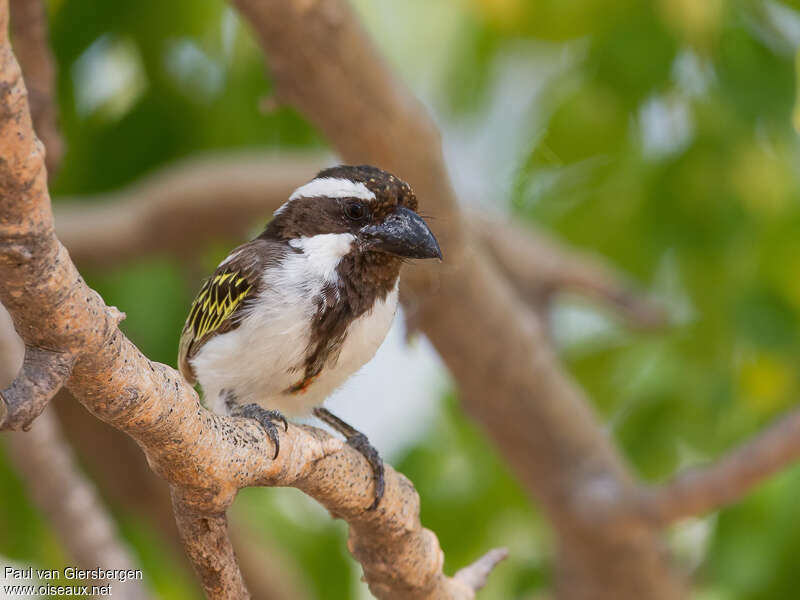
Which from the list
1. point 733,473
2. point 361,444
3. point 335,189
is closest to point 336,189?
point 335,189

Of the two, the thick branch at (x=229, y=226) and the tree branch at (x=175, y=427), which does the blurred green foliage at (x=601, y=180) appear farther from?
the tree branch at (x=175, y=427)

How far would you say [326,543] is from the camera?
15.5ft

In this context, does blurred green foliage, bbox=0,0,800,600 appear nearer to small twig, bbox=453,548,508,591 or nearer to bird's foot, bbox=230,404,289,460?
small twig, bbox=453,548,508,591

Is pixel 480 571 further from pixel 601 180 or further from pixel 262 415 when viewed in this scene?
pixel 601 180

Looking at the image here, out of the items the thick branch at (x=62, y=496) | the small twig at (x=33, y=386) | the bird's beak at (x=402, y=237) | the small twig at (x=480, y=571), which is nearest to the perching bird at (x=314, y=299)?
the bird's beak at (x=402, y=237)

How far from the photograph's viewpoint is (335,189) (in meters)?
2.45

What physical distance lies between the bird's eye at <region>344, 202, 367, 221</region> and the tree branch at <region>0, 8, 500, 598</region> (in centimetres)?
53

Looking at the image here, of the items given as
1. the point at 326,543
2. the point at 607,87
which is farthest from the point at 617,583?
the point at 607,87

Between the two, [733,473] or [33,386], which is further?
[733,473]

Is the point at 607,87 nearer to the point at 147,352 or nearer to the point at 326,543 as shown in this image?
the point at 147,352

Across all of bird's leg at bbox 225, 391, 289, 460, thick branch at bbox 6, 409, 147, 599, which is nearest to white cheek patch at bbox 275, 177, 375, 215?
bird's leg at bbox 225, 391, 289, 460

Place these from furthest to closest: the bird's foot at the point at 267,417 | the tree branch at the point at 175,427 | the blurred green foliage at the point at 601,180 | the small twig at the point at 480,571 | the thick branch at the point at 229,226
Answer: the thick branch at the point at 229,226 → the blurred green foliage at the point at 601,180 → the small twig at the point at 480,571 → the bird's foot at the point at 267,417 → the tree branch at the point at 175,427

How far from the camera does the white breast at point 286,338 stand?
230 centimetres

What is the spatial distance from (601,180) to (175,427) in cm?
261
